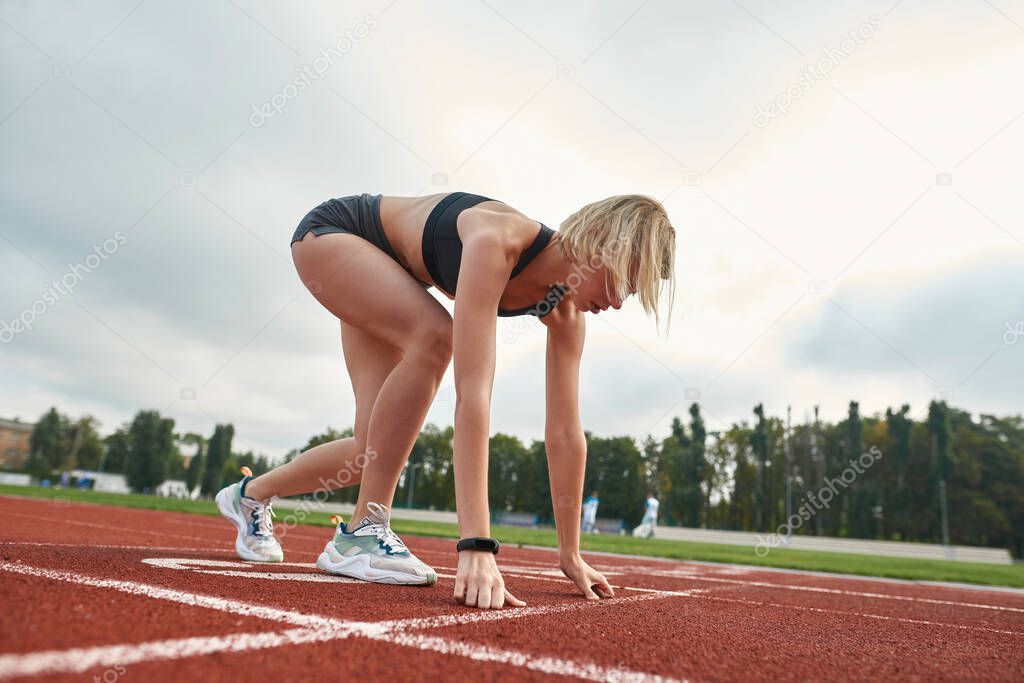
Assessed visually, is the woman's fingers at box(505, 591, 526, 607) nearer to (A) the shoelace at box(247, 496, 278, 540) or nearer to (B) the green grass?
(A) the shoelace at box(247, 496, 278, 540)

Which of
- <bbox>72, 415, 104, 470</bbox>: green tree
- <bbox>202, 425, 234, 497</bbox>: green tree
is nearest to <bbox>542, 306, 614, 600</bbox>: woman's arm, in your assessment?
<bbox>202, 425, 234, 497</bbox>: green tree

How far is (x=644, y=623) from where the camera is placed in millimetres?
2299

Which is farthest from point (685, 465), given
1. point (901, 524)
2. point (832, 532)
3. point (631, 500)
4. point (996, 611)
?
point (996, 611)

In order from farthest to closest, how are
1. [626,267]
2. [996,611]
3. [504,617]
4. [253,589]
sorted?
1. [996,611]
2. [626,267]
3. [253,589]
4. [504,617]

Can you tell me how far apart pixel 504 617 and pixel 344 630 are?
65 centimetres

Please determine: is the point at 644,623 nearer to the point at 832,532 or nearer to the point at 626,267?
the point at 626,267

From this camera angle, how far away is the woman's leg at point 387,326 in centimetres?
292

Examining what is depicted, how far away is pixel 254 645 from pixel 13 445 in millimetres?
129085

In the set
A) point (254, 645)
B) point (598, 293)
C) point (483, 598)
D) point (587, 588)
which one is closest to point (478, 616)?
point (483, 598)

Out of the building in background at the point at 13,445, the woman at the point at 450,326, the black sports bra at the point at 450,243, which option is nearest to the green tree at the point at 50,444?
the building in background at the point at 13,445

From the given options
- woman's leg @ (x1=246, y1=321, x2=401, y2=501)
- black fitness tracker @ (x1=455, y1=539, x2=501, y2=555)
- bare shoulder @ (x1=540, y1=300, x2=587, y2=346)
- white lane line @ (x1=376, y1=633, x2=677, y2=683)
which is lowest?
white lane line @ (x1=376, y1=633, x2=677, y2=683)

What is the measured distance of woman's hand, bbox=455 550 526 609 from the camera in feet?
7.24

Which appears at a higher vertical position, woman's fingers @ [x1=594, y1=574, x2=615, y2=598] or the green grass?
woman's fingers @ [x1=594, y1=574, x2=615, y2=598]

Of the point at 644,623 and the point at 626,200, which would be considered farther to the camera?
the point at 626,200
